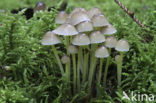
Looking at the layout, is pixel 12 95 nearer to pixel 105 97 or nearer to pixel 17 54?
pixel 17 54

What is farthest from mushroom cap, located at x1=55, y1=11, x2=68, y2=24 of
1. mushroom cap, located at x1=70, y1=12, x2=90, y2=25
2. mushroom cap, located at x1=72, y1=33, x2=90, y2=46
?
mushroom cap, located at x1=72, y1=33, x2=90, y2=46

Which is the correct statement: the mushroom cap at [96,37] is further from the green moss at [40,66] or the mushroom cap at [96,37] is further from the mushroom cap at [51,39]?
the green moss at [40,66]

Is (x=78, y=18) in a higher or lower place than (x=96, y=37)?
higher

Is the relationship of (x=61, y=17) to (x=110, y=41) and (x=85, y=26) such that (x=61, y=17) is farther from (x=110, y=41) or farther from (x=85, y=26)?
(x=110, y=41)

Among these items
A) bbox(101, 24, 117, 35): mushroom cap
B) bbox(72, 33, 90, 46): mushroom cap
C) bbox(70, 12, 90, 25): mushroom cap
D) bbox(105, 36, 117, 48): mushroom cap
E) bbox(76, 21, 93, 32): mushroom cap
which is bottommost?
bbox(105, 36, 117, 48): mushroom cap

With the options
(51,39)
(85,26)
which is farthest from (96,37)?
(51,39)

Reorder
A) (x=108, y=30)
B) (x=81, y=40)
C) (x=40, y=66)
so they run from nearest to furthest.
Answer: (x=81, y=40) < (x=108, y=30) < (x=40, y=66)

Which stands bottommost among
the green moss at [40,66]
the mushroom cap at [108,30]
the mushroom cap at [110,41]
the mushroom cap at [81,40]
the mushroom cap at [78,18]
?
the green moss at [40,66]

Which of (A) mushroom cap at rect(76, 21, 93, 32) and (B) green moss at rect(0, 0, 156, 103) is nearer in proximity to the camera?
(A) mushroom cap at rect(76, 21, 93, 32)

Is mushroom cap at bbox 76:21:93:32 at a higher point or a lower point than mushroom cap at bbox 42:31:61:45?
higher

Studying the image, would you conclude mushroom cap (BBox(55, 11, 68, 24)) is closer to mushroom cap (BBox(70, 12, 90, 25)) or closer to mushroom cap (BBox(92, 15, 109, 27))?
mushroom cap (BBox(70, 12, 90, 25))

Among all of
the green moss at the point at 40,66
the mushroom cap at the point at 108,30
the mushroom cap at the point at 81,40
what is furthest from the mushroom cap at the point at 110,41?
the green moss at the point at 40,66
